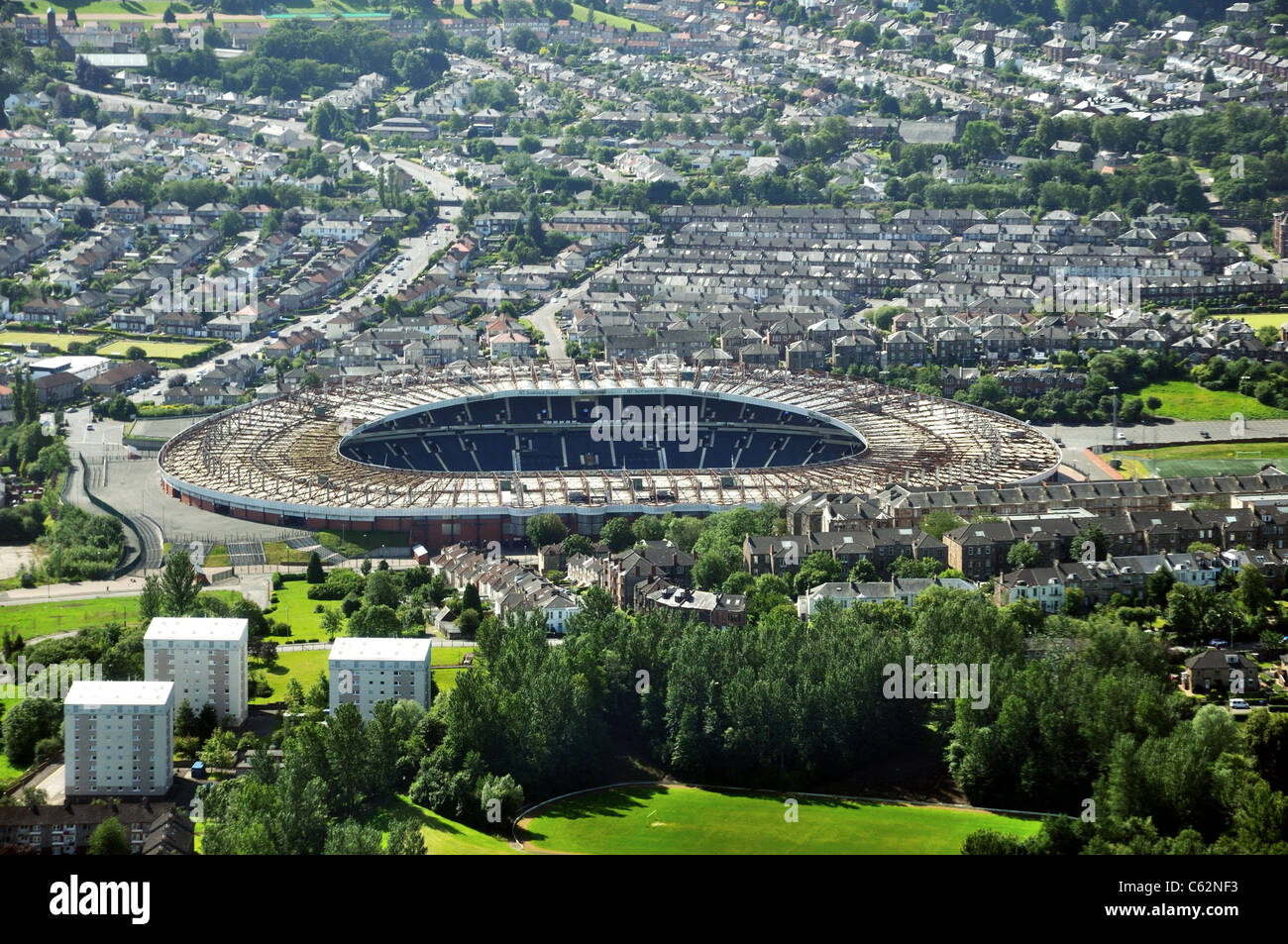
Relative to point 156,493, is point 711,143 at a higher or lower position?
higher

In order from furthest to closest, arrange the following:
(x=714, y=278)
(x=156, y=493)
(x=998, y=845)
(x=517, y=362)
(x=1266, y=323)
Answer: (x=714, y=278) < (x=1266, y=323) < (x=517, y=362) < (x=156, y=493) < (x=998, y=845)

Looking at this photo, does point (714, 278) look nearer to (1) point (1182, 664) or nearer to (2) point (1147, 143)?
(2) point (1147, 143)

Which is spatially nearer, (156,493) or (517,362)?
Result: (156,493)

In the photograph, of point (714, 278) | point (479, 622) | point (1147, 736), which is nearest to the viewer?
point (1147, 736)

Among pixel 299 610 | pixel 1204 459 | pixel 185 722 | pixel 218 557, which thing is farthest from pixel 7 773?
pixel 1204 459

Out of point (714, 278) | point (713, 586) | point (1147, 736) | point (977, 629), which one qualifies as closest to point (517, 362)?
point (714, 278)

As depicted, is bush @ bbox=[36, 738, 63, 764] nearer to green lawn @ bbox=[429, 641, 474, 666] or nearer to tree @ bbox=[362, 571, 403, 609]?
green lawn @ bbox=[429, 641, 474, 666]

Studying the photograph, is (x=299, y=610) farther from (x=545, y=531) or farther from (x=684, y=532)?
(x=684, y=532)
